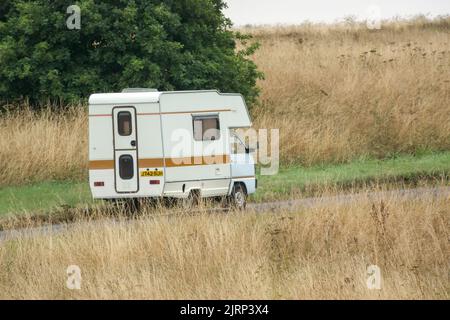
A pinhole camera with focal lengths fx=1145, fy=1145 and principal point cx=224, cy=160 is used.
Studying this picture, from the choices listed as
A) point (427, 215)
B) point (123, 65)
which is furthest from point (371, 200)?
point (123, 65)

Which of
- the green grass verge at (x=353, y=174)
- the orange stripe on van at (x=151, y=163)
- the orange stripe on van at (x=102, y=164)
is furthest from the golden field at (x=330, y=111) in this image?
the orange stripe on van at (x=151, y=163)

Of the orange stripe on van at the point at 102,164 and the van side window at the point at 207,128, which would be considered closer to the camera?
the orange stripe on van at the point at 102,164

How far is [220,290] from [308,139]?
17658 mm

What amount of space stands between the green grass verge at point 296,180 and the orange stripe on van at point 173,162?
4.08 ft

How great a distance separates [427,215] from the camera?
16625 mm

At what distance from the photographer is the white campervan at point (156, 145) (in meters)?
21.2

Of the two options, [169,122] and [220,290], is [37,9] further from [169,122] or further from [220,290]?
[220,290]

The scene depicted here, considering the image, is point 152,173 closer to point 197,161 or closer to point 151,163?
point 151,163

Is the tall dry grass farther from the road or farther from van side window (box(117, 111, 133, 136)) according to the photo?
the road

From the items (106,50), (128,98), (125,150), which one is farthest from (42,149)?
(128,98)

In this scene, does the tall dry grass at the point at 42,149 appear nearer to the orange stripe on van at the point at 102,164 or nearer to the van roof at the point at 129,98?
the orange stripe on van at the point at 102,164

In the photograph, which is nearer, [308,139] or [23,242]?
[23,242]

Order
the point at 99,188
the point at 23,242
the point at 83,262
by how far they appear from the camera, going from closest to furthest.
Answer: the point at 83,262 → the point at 23,242 → the point at 99,188

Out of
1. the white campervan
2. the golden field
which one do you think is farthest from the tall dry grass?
the white campervan
